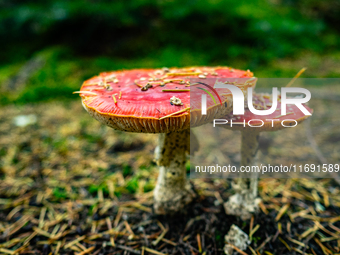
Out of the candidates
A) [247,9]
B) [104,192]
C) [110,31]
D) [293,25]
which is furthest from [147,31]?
[104,192]

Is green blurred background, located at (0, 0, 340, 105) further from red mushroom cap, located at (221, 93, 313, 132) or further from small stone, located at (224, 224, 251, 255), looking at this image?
small stone, located at (224, 224, 251, 255)

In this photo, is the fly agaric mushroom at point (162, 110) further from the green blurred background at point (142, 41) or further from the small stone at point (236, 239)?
the green blurred background at point (142, 41)

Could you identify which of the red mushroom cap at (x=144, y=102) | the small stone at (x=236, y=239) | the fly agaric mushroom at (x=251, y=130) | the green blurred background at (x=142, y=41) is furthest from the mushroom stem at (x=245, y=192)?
the green blurred background at (x=142, y=41)

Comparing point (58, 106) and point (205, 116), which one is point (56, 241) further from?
point (58, 106)

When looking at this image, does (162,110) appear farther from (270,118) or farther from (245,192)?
(245,192)

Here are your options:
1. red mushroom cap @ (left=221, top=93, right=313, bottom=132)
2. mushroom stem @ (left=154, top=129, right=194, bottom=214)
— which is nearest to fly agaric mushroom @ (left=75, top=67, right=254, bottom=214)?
mushroom stem @ (left=154, top=129, right=194, bottom=214)

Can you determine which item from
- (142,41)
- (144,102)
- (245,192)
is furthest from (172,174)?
(142,41)
